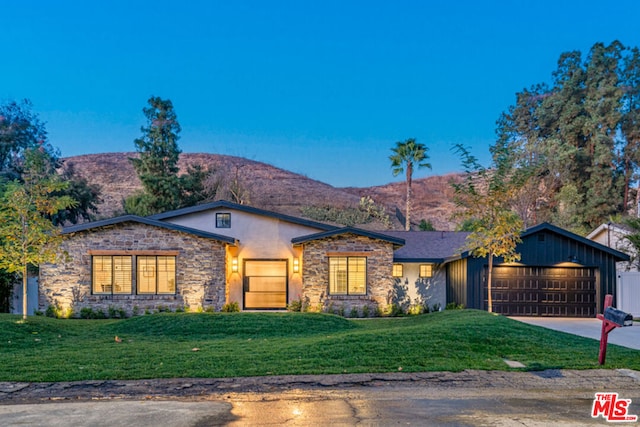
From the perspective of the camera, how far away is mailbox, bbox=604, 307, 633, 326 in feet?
26.6

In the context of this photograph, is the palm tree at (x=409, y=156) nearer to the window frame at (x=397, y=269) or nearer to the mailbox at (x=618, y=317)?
the window frame at (x=397, y=269)

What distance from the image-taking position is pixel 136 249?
17469 millimetres

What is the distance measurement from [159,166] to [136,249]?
18.4 metres

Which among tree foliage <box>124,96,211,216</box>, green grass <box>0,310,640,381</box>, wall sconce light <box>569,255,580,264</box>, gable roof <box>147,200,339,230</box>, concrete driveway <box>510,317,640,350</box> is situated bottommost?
concrete driveway <box>510,317,640,350</box>

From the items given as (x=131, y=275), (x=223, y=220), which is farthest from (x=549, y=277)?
(x=131, y=275)

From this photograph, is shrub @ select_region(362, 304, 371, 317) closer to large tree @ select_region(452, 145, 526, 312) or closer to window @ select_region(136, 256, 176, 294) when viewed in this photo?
large tree @ select_region(452, 145, 526, 312)

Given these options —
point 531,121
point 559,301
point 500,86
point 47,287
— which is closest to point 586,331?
point 559,301

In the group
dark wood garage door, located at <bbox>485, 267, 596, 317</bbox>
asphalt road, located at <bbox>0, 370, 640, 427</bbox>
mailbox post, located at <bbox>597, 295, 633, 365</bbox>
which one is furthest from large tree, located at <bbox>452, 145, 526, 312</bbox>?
asphalt road, located at <bbox>0, 370, 640, 427</bbox>

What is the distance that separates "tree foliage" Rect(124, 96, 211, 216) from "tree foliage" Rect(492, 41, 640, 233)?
22522mm

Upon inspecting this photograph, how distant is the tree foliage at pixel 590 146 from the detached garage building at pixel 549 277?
15913 millimetres

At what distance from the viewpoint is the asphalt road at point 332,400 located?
575cm

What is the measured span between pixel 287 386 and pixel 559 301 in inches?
558

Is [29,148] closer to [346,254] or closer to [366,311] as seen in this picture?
[346,254]

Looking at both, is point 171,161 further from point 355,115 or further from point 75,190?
point 355,115
